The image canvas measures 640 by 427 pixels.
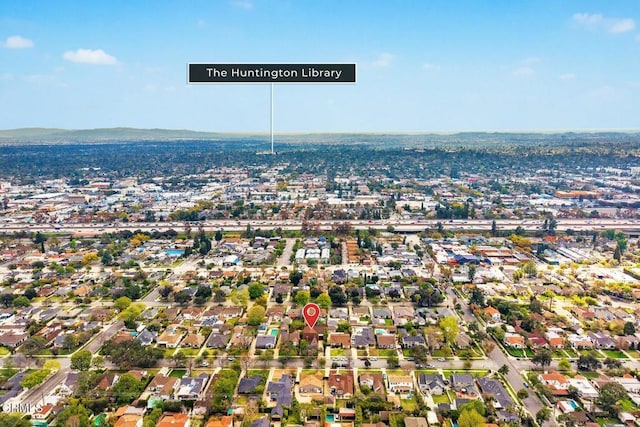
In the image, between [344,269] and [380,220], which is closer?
[344,269]

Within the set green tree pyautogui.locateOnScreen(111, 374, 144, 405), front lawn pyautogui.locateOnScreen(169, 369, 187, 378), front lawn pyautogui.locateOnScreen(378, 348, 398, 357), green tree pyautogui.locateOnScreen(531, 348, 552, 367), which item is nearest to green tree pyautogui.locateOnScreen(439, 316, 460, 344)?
front lawn pyautogui.locateOnScreen(378, 348, 398, 357)

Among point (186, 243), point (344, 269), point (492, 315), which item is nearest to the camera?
point (492, 315)

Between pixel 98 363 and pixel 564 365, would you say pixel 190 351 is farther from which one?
pixel 564 365

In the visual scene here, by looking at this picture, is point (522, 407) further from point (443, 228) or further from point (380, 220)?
point (380, 220)

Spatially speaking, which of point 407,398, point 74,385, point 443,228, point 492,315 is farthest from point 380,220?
point 74,385

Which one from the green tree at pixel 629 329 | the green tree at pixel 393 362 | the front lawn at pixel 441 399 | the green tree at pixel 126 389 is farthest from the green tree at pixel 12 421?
the green tree at pixel 629 329

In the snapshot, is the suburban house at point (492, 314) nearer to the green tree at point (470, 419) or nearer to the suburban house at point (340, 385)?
the green tree at point (470, 419)

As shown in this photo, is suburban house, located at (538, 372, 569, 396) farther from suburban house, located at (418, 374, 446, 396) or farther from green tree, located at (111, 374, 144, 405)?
green tree, located at (111, 374, 144, 405)
